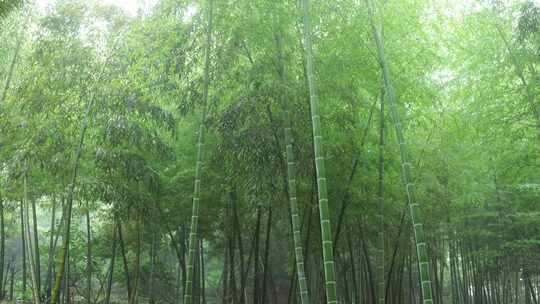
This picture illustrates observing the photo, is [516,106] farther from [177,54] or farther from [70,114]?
[70,114]

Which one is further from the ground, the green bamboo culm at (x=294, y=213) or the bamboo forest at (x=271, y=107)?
the bamboo forest at (x=271, y=107)

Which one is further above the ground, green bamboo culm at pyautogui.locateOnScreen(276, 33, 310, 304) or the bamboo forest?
the bamboo forest

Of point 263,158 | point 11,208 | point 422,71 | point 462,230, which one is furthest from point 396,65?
point 11,208

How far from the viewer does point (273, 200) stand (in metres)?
5.79

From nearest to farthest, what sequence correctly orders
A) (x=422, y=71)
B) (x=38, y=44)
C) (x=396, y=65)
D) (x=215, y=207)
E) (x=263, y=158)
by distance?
(x=263, y=158) → (x=396, y=65) → (x=422, y=71) → (x=38, y=44) → (x=215, y=207)

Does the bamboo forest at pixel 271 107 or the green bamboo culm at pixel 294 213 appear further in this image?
the bamboo forest at pixel 271 107

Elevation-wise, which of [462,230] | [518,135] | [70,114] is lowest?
[462,230]

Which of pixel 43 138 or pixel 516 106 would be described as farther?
pixel 516 106

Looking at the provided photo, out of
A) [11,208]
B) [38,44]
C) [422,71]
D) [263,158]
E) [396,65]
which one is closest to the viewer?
[263,158]

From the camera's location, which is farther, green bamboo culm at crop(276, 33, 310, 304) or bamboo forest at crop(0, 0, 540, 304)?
bamboo forest at crop(0, 0, 540, 304)

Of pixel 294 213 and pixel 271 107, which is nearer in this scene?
pixel 294 213

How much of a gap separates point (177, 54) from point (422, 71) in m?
2.85

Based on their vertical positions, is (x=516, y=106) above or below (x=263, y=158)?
above

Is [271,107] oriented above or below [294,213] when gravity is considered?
above
